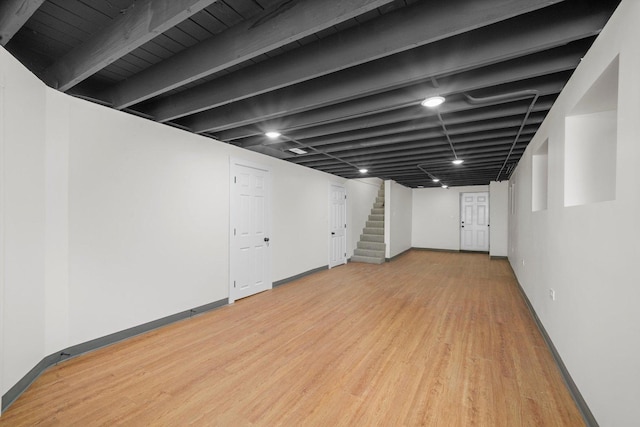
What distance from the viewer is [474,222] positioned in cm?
982

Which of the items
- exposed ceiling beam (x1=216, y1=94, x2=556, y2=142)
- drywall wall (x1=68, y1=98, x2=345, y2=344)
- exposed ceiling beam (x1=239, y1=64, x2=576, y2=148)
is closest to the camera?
exposed ceiling beam (x1=239, y1=64, x2=576, y2=148)

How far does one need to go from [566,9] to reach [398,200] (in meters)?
7.25

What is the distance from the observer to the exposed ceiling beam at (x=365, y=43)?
1.58m

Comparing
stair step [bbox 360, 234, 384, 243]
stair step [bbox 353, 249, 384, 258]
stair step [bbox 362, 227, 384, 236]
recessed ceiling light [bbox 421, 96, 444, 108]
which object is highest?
recessed ceiling light [bbox 421, 96, 444, 108]

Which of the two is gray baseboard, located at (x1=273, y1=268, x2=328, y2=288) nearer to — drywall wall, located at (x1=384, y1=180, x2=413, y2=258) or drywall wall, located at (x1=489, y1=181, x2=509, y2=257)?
drywall wall, located at (x1=384, y1=180, x2=413, y2=258)

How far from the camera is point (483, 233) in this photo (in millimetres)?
9688

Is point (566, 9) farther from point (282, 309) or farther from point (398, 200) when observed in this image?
point (398, 200)

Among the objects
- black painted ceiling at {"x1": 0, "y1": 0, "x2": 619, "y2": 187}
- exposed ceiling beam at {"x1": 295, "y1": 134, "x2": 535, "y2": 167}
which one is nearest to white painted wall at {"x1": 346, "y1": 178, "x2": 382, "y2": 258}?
exposed ceiling beam at {"x1": 295, "y1": 134, "x2": 535, "y2": 167}

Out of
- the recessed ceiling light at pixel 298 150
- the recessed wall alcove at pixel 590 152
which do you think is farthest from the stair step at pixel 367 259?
the recessed wall alcove at pixel 590 152

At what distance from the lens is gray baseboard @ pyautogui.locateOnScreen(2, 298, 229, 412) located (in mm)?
2032

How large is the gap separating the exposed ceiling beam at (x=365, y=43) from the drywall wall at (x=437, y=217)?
930 centimetres

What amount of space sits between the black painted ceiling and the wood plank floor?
2.46 meters

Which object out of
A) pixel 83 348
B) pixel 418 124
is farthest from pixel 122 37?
pixel 418 124

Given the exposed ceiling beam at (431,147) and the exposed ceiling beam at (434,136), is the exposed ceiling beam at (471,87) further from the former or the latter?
the exposed ceiling beam at (431,147)
